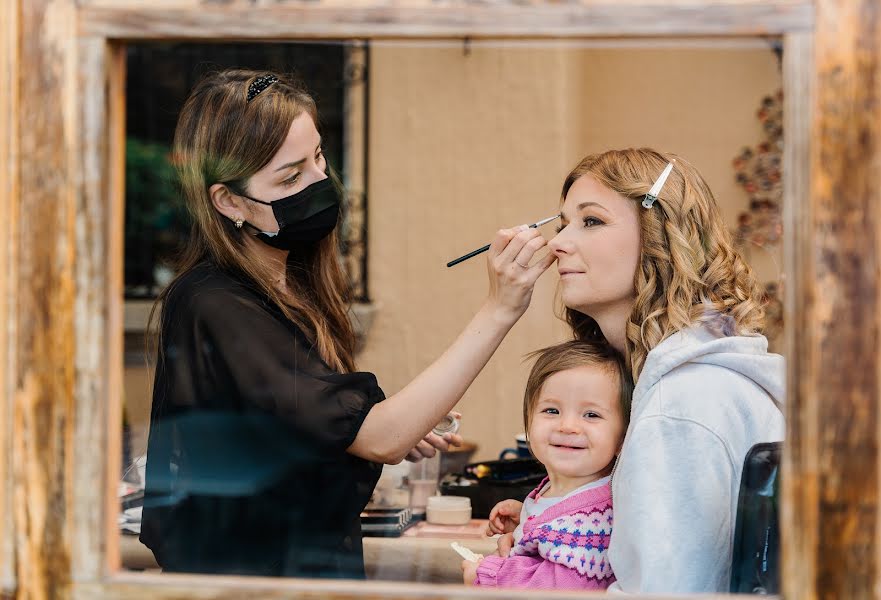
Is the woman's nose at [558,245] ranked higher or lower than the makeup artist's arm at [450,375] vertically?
higher

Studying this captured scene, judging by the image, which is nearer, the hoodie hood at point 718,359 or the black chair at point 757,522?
the black chair at point 757,522

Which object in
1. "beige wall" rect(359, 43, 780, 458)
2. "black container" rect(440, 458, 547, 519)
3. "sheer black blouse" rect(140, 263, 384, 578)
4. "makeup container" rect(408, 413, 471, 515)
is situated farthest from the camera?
"beige wall" rect(359, 43, 780, 458)

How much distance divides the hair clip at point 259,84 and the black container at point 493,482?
116cm

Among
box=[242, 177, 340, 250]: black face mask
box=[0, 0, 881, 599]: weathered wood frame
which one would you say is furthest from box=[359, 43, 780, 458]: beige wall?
box=[0, 0, 881, 599]: weathered wood frame

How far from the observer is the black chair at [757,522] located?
1.50 m

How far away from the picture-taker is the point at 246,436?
1.89 m

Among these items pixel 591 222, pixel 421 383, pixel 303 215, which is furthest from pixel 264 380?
pixel 591 222

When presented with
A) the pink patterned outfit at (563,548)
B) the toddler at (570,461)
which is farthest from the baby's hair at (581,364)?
the pink patterned outfit at (563,548)

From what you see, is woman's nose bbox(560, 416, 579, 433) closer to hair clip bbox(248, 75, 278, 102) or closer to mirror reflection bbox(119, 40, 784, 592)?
mirror reflection bbox(119, 40, 784, 592)

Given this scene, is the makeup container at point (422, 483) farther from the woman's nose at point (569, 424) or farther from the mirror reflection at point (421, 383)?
the woman's nose at point (569, 424)

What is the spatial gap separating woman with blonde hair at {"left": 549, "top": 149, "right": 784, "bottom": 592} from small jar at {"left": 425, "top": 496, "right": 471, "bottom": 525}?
62 centimetres

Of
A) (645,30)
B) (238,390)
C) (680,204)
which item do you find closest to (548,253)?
(680,204)

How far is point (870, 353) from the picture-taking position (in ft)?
3.99

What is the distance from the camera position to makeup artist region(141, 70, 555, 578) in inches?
72.4
